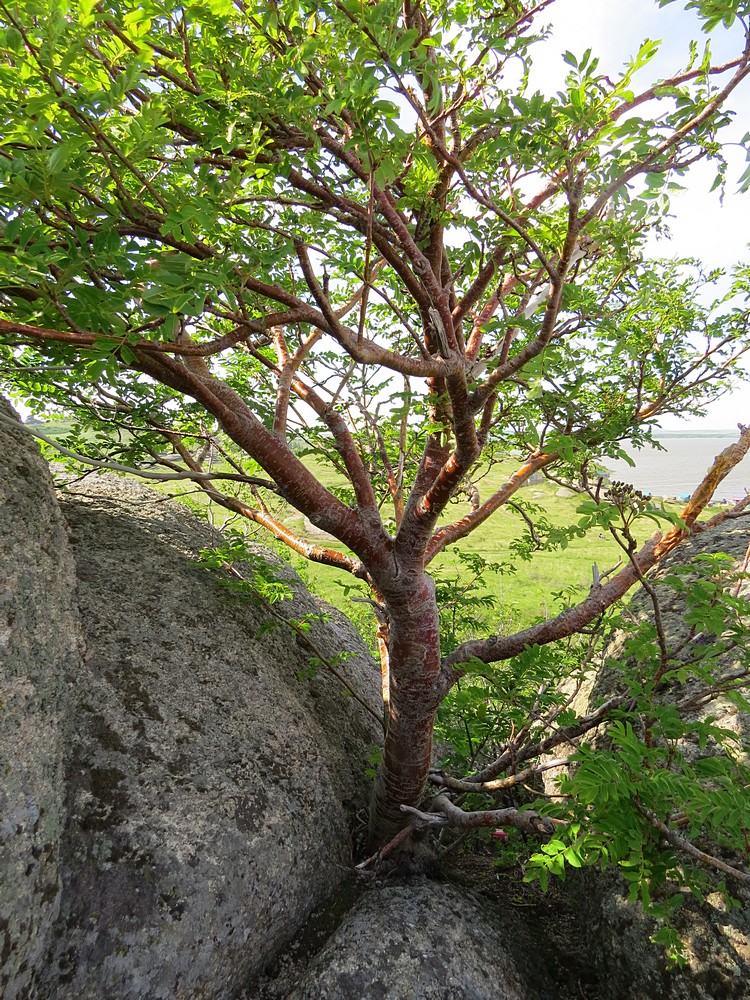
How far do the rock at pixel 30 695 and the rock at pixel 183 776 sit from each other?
0.89 ft

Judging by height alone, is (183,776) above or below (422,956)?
above

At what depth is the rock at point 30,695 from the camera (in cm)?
238

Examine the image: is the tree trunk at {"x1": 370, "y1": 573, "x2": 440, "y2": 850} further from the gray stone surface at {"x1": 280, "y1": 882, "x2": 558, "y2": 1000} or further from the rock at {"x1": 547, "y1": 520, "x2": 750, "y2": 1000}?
the rock at {"x1": 547, "y1": 520, "x2": 750, "y2": 1000}

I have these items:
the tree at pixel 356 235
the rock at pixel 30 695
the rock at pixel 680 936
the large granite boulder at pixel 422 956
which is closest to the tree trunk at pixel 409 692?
the tree at pixel 356 235

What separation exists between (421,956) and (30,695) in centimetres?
295

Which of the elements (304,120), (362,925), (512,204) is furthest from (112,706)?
(512,204)

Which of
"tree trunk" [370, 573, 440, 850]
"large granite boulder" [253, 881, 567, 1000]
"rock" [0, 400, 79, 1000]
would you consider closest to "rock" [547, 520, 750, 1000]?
"large granite boulder" [253, 881, 567, 1000]

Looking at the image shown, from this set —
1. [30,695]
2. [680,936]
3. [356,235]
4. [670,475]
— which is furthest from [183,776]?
[670,475]

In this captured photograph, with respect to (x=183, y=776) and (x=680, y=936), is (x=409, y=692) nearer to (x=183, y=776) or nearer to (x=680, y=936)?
(x=183, y=776)

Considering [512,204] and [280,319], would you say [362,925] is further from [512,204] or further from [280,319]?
[512,204]

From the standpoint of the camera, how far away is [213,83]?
2129mm

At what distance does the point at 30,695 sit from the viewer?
2.77 meters

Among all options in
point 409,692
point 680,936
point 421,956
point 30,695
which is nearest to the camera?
point 30,695

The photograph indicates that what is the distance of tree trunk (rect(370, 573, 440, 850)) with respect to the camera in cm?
371
